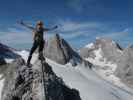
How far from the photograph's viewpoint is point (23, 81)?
718 inches

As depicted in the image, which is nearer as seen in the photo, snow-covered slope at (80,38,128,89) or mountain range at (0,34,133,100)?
mountain range at (0,34,133,100)

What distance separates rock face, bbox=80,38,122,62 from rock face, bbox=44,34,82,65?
87.1 ft

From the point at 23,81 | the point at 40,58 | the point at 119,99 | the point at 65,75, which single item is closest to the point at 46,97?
the point at 23,81

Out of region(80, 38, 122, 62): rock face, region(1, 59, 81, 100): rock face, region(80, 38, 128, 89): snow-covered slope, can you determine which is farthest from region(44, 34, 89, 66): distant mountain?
region(1, 59, 81, 100): rock face

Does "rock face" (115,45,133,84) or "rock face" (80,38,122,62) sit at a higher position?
"rock face" (80,38,122,62)

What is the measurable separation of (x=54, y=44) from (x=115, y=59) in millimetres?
33002

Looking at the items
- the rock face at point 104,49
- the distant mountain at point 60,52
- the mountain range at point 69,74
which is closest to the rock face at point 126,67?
the mountain range at point 69,74

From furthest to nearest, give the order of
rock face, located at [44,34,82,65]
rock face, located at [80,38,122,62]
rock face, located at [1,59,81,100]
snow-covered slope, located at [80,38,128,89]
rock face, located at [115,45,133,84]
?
rock face, located at [80,38,122,62] < snow-covered slope, located at [80,38,128,89] < rock face, located at [115,45,133,84] < rock face, located at [44,34,82,65] < rock face, located at [1,59,81,100]

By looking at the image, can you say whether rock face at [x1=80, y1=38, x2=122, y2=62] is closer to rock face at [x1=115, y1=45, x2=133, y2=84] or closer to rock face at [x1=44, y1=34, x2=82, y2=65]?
rock face at [x1=115, y1=45, x2=133, y2=84]

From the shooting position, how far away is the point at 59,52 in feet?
236

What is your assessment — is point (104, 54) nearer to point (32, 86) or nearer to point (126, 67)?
point (126, 67)

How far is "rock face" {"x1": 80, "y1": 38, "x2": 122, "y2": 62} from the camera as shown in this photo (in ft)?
325

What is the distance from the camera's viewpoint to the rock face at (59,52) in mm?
70562

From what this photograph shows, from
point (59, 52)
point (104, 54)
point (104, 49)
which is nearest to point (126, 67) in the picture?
point (104, 54)
